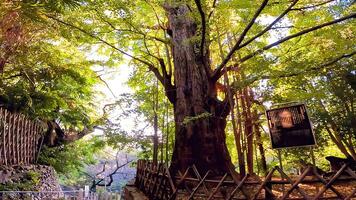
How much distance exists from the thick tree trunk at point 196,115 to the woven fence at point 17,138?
16.5 ft

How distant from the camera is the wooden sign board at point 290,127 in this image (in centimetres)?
495

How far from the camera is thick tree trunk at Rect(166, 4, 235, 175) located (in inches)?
255

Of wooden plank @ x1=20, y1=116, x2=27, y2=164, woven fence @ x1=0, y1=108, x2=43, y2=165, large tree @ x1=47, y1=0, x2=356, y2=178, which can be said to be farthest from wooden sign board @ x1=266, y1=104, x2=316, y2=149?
wooden plank @ x1=20, y1=116, x2=27, y2=164

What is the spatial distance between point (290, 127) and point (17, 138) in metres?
8.34

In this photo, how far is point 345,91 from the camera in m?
7.96

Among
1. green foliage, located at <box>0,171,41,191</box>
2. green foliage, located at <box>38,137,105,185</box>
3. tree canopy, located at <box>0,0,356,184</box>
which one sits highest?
tree canopy, located at <box>0,0,356,184</box>

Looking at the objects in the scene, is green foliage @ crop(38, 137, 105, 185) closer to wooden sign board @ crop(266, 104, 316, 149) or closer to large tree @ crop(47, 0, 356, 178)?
large tree @ crop(47, 0, 356, 178)

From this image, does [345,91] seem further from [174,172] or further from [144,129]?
[144,129]

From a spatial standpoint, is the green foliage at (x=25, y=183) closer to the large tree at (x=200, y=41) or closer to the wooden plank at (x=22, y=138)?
the wooden plank at (x=22, y=138)

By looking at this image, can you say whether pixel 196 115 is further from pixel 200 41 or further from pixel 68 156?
pixel 68 156

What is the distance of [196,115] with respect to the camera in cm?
674

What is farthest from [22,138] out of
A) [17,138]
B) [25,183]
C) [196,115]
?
[196,115]

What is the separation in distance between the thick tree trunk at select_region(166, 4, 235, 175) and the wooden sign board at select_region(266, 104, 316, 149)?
1.39 meters

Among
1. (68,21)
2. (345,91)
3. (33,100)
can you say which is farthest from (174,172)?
(33,100)
